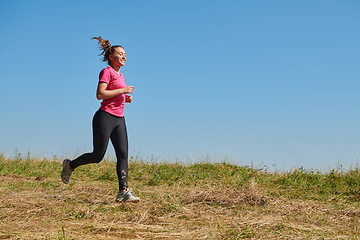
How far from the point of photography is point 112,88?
5.07 meters

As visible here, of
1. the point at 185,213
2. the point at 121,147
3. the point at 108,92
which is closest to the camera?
the point at 185,213

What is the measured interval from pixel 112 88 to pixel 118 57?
1.60ft

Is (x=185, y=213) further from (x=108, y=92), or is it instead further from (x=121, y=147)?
(x=108, y=92)

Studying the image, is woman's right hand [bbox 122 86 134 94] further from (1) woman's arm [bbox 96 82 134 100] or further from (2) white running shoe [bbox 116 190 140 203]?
(2) white running shoe [bbox 116 190 140 203]

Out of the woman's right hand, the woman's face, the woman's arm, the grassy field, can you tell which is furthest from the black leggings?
the woman's face

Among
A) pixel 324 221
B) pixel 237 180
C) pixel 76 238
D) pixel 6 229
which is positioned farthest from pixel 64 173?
pixel 237 180

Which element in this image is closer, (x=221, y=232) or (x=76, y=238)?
(x=76, y=238)

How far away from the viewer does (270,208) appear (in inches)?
194

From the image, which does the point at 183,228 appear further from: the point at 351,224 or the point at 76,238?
the point at 351,224

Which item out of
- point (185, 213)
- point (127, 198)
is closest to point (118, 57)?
point (127, 198)

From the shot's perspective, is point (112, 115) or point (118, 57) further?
point (118, 57)

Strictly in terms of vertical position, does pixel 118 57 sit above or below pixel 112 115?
above

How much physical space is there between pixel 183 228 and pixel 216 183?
470cm

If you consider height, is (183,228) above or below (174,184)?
below
